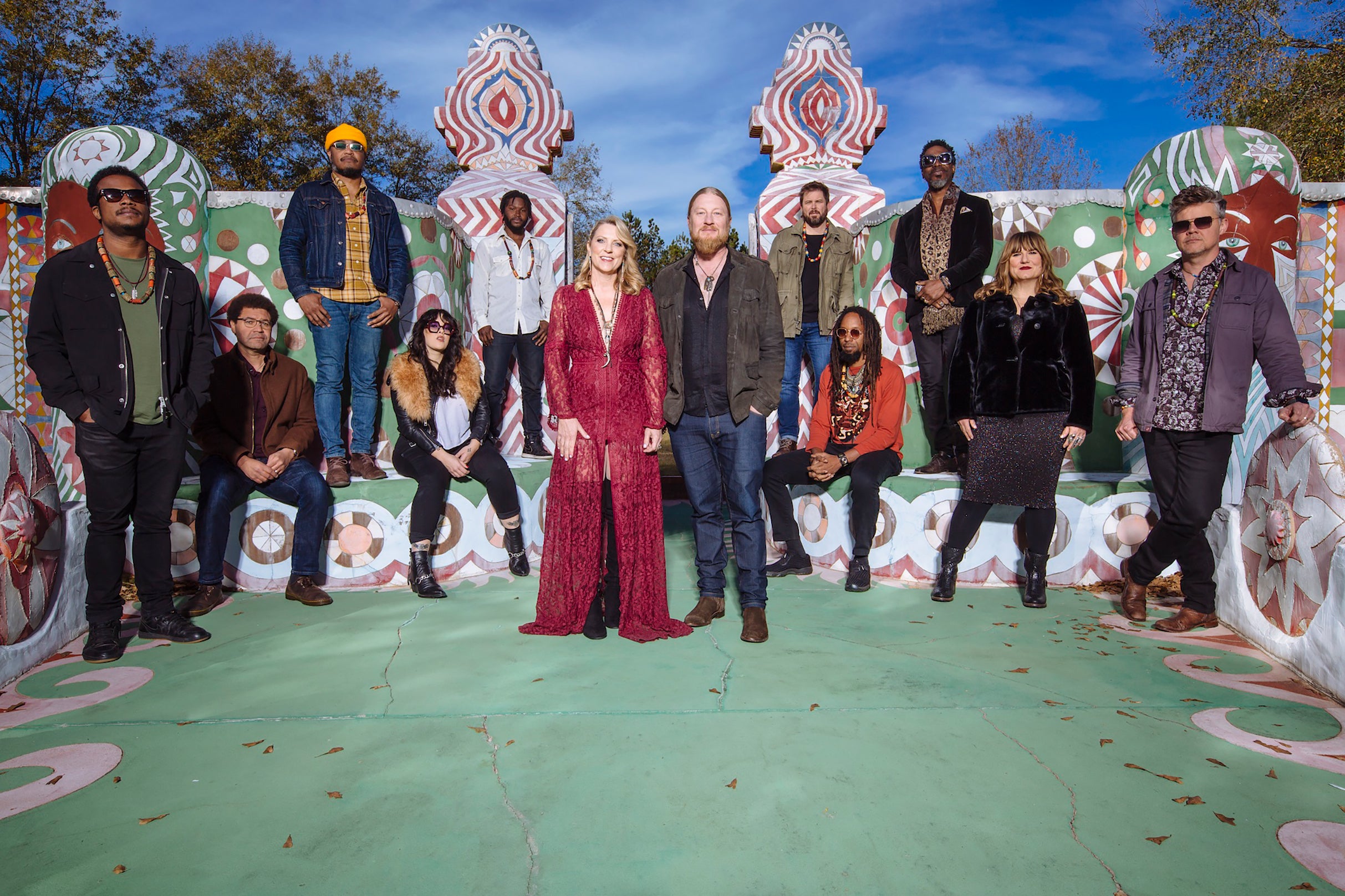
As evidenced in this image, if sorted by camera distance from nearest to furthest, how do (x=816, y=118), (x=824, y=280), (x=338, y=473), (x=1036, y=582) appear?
(x=1036, y=582), (x=338, y=473), (x=824, y=280), (x=816, y=118)

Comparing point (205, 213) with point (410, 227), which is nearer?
point (205, 213)

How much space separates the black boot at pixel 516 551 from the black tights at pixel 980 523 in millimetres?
2533

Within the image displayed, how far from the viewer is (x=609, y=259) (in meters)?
3.54

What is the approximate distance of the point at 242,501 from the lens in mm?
4633

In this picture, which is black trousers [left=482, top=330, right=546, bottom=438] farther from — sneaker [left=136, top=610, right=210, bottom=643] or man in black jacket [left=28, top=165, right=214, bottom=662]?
sneaker [left=136, top=610, right=210, bottom=643]

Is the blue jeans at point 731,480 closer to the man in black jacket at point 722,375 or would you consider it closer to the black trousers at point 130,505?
the man in black jacket at point 722,375

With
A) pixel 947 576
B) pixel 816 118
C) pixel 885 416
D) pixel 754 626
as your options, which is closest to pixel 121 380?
pixel 754 626

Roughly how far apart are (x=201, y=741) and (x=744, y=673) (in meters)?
1.96

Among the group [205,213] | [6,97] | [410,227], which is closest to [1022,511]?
[410,227]

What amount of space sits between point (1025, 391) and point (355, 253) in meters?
4.13

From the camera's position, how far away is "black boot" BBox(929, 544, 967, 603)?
4.39 metres

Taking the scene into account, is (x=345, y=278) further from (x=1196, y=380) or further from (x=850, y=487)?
(x=1196, y=380)

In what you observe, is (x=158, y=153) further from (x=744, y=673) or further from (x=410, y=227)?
→ (x=744, y=673)

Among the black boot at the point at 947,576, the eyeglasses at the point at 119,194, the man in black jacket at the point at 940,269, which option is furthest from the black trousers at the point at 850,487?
the eyeglasses at the point at 119,194
